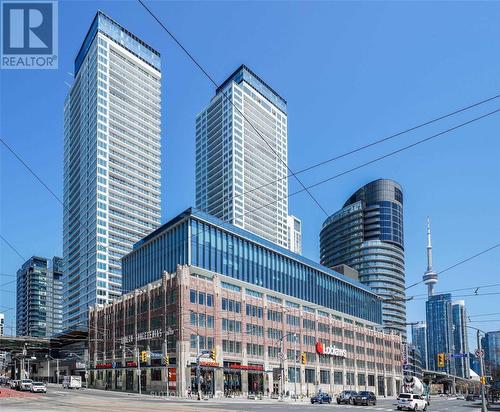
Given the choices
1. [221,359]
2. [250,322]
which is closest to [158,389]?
[221,359]

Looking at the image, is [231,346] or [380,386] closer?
[231,346]

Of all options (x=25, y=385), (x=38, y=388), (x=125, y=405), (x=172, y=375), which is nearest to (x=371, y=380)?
(x=172, y=375)

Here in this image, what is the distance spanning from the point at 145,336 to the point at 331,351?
4227 centimetres

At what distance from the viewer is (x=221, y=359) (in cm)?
8381

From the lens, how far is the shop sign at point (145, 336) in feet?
280

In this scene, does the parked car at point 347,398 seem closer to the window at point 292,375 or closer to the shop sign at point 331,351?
the window at point 292,375

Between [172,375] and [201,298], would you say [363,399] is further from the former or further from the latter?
[201,298]

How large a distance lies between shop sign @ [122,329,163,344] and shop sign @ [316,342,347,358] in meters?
36.1

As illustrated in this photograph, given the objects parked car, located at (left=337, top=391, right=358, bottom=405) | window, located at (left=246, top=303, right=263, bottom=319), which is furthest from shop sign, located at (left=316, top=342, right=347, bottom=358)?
parked car, located at (left=337, top=391, right=358, bottom=405)

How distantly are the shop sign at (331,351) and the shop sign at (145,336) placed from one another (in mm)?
36112

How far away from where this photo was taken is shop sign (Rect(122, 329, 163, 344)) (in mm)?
85250

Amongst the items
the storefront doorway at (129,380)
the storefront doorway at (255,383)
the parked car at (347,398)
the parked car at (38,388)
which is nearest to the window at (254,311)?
the storefront doorway at (255,383)

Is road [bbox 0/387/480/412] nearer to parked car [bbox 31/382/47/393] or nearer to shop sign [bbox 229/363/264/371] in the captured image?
parked car [bbox 31/382/47/393]

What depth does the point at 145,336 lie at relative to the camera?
8894 cm
